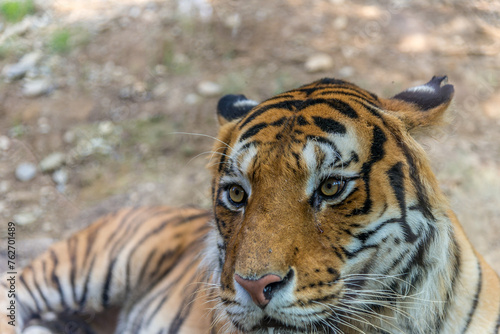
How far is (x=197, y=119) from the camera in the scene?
447cm

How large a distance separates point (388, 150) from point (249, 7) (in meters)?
4.05

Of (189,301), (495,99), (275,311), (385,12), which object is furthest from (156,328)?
(385,12)

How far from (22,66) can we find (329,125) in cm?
445

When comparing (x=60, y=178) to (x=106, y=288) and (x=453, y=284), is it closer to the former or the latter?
(x=106, y=288)

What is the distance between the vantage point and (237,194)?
1.78 meters

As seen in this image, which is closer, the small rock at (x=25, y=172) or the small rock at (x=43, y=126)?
the small rock at (x=25, y=172)

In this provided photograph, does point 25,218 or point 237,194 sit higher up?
point 237,194

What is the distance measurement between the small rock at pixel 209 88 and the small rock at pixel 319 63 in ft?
2.91

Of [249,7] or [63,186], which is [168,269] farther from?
[249,7]

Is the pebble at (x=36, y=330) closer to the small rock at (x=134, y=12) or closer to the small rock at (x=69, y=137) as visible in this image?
the small rock at (x=69, y=137)

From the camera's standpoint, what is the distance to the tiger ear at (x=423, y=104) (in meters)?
1.75

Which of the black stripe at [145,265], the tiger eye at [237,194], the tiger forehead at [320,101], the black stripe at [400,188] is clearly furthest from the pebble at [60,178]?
the black stripe at [400,188]

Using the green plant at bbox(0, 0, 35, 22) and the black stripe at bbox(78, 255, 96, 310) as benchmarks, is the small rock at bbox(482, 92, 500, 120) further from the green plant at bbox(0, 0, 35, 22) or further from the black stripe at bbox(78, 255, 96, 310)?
the green plant at bbox(0, 0, 35, 22)

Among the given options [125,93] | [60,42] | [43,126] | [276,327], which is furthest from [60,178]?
[276,327]
